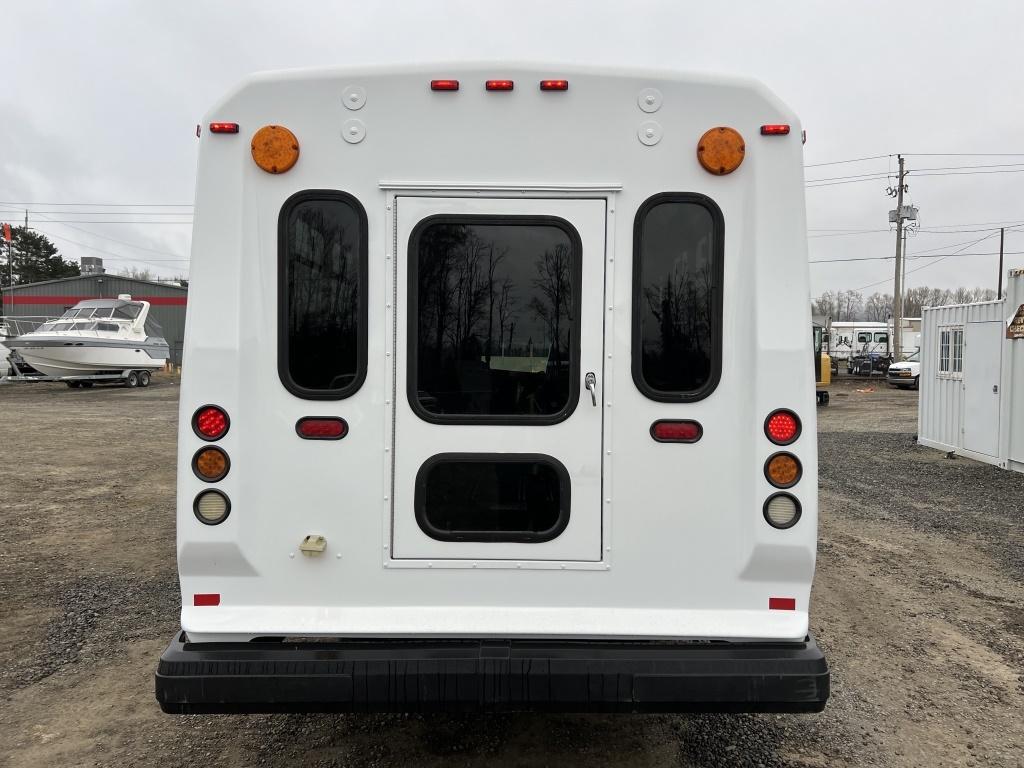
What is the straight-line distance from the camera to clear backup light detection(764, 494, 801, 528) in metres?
2.71

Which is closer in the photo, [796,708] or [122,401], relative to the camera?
[796,708]

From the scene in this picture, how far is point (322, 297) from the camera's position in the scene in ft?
9.04

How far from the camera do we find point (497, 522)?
2814mm

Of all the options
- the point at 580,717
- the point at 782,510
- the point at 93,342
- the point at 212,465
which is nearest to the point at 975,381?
the point at 580,717

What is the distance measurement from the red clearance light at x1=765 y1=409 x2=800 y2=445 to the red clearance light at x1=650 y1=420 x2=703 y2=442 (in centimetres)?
24

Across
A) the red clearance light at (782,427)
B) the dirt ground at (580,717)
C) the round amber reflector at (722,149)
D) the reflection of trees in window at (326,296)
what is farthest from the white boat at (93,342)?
the red clearance light at (782,427)

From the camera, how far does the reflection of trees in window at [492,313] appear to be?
276cm

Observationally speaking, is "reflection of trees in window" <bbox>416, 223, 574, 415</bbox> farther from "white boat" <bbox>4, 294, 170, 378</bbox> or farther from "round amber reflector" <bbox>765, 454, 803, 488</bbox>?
"white boat" <bbox>4, 294, 170, 378</bbox>

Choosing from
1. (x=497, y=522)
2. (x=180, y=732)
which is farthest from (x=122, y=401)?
(x=497, y=522)

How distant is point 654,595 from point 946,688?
2.37 m

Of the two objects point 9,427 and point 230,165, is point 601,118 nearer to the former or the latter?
point 230,165

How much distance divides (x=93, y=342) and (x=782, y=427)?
82.9 feet

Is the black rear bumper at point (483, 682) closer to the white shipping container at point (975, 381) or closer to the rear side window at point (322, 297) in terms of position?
the rear side window at point (322, 297)

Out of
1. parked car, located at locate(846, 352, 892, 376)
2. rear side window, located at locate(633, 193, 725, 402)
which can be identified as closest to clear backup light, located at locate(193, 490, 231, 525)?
rear side window, located at locate(633, 193, 725, 402)
